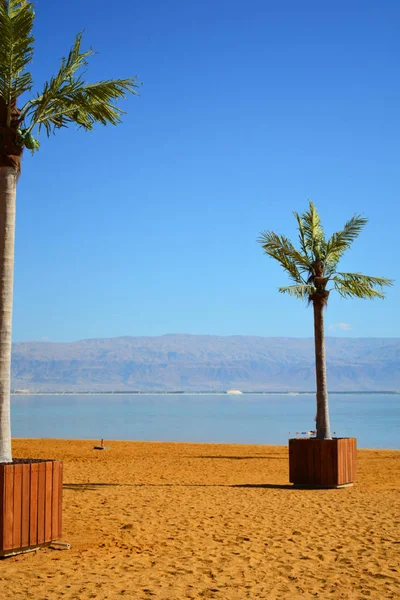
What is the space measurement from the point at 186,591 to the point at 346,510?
17.5ft

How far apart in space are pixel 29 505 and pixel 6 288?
2462mm

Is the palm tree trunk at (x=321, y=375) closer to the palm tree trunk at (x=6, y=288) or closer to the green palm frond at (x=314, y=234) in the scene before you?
the green palm frond at (x=314, y=234)

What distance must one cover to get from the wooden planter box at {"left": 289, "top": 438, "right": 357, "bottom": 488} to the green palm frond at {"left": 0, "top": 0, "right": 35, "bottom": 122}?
8757mm

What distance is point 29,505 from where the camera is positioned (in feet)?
26.5

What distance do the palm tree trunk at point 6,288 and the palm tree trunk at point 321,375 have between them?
8.40 metres

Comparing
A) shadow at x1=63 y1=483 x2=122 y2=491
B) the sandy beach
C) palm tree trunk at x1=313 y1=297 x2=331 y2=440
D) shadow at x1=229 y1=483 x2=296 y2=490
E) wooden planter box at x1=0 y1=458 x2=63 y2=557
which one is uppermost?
palm tree trunk at x1=313 y1=297 x2=331 y2=440

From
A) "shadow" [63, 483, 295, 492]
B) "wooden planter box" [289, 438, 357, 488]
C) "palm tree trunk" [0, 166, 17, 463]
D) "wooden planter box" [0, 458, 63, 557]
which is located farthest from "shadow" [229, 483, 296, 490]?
"palm tree trunk" [0, 166, 17, 463]

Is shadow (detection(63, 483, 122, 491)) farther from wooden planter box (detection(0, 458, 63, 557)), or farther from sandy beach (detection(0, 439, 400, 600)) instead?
wooden planter box (detection(0, 458, 63, 557))

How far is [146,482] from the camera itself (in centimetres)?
1562

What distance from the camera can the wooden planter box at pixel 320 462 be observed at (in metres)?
14.8

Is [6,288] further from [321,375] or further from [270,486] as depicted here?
[321,375]

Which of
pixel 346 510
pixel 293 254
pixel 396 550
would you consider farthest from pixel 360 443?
pixel 396 550

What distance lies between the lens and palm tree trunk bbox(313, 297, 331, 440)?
15688mm

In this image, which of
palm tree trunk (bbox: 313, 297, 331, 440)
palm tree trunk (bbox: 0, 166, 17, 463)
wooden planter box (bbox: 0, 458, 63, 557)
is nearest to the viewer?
wooden planter box (bbox: 0, 458, 63, 557)
